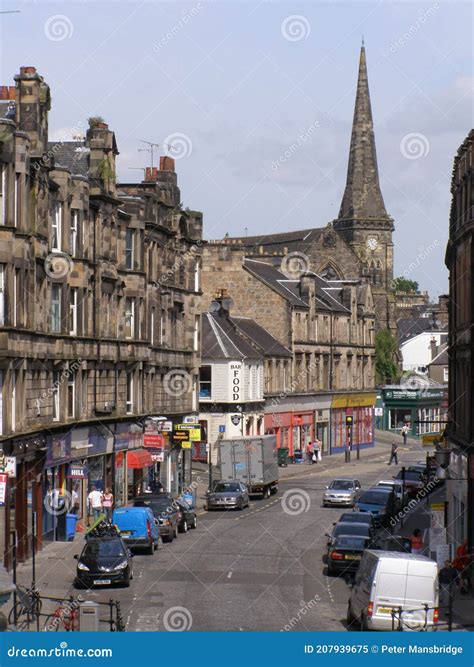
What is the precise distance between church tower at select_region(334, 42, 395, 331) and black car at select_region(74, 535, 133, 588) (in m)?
138

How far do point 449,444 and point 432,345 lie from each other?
8851cm

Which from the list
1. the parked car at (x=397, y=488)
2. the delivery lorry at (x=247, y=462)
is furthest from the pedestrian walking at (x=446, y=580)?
the delivery lorry at (x=247, y=462)

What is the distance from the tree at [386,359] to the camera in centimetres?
14501

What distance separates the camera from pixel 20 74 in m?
51.7

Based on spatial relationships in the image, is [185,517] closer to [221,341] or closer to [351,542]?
[351,542]

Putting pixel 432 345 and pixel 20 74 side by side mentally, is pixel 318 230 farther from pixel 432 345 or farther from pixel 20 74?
pixel 20 74

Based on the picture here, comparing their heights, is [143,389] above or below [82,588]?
above

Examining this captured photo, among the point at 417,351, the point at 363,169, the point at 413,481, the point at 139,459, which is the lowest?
the point at 413,481

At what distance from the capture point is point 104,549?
1612 inches

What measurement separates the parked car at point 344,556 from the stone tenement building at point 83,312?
10.1m

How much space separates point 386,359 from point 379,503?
87837 mm

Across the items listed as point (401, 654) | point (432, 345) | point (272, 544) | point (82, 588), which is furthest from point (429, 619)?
point (432, 345)

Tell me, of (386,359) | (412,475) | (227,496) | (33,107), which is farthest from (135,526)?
(386,359)

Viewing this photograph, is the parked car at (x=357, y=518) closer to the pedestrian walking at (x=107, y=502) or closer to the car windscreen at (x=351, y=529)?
the car windscreen at (x=351, y=529)
